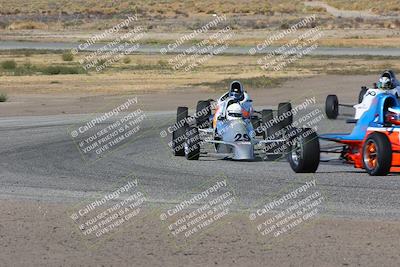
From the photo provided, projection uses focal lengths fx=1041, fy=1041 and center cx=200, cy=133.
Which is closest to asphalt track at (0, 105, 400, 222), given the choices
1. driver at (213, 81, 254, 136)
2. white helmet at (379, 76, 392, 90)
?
driver at (213, 81, 254, 136)

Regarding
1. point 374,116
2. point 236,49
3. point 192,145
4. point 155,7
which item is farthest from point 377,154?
point 155,7

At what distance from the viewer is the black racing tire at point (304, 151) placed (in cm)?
1736

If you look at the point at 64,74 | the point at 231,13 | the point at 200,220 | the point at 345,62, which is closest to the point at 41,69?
the point at 64,74

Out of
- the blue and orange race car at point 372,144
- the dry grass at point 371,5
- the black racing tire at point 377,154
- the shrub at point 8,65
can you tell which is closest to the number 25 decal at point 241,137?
the blue and orange race car at point 372,144

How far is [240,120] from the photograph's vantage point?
2066 cm

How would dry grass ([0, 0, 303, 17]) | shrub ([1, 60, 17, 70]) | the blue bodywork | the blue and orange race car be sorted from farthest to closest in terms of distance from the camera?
1. dry grass ([0, 0, 303, 17])
2. shrub ([1, 60, 17, 70])
3. the blue bodywork
4. the blue and orange race car

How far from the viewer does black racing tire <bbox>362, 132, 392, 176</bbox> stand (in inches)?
648

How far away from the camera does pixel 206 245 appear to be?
474 inches

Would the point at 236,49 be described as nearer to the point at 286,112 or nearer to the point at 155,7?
the point at 286,112

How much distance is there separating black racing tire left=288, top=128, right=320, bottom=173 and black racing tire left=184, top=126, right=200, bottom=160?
2.94 m

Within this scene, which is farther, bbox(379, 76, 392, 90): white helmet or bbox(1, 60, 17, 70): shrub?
bbox(1, 60, 17, 70): shrub

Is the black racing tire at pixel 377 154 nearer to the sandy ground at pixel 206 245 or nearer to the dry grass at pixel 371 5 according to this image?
the sandy ground at pixel 206 245

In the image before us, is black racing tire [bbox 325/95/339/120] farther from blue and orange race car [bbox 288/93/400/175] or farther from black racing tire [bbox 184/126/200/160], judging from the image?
blue and orange race car [bbox 288/93/400/175]

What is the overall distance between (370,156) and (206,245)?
6.07 metres
